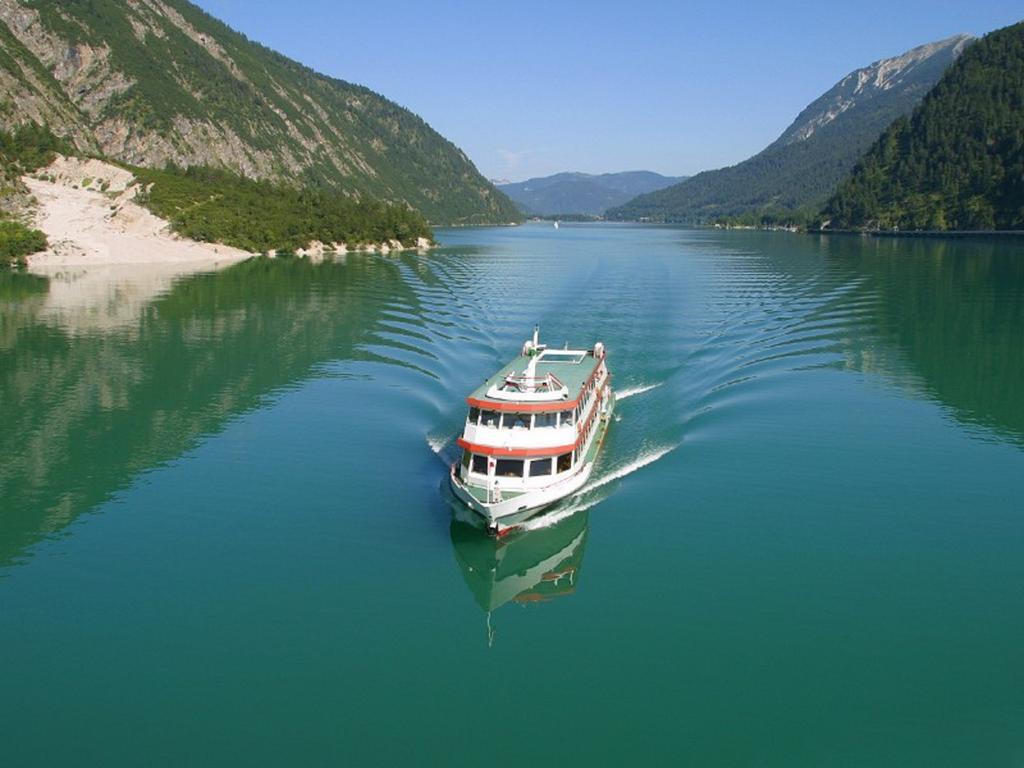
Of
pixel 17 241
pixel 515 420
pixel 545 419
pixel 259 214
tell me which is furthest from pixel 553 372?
pixel 259 214

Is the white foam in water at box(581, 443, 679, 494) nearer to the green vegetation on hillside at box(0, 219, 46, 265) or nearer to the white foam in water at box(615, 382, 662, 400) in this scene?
the white foam in water at box(615, 382, 662, 400)

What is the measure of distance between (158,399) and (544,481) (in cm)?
2193

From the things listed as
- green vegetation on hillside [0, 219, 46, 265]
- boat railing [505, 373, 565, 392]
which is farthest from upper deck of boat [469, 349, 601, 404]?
green vegetation on hillside [0, 219, 46, 265]

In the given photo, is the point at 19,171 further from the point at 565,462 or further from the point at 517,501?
the point at 517,501

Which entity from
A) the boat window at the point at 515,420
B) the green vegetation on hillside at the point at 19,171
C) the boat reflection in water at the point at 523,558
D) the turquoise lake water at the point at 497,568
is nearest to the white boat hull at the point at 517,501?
the boat reflection in water at the point at 523,558

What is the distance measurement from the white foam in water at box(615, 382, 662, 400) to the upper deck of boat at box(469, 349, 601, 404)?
2725 millimetres

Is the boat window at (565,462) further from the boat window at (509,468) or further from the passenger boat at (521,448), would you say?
→ the boat window at (509,468)

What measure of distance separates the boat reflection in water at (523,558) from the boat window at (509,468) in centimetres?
150

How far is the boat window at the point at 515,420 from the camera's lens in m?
28.0

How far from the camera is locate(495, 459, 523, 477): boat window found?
26.8 m

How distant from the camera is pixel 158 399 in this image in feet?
132

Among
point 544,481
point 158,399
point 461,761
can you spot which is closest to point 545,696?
point 461,761

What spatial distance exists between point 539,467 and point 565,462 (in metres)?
1.14

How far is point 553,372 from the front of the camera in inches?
1387
